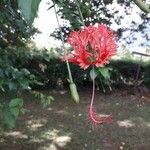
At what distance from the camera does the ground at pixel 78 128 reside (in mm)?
6184

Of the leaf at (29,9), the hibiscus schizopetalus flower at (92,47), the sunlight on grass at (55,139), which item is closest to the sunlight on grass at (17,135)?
the sunlight on grass at (55,139)

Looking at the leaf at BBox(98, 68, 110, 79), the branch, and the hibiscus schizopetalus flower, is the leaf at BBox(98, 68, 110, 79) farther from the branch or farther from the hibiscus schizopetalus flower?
the branch

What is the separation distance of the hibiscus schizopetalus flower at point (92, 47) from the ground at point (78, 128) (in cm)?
518

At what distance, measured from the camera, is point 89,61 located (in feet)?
2.72

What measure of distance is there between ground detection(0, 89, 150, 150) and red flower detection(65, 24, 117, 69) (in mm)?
5185

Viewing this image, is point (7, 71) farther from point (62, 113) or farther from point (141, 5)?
point (62, 113)

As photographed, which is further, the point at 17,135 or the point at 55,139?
the point at 17,135

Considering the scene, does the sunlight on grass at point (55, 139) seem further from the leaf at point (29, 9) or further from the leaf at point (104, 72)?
the leaf at point (29, 9)

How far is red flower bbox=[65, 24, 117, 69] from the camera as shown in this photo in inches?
32.4

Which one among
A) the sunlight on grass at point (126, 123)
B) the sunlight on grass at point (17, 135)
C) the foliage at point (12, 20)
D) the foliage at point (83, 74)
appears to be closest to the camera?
the foliage at point (12, 20)

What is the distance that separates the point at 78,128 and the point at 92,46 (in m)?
6.25

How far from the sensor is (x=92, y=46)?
32.6 inches

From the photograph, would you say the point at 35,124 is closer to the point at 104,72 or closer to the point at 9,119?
the point at 9,119

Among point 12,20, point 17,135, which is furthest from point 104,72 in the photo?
point 17,135
